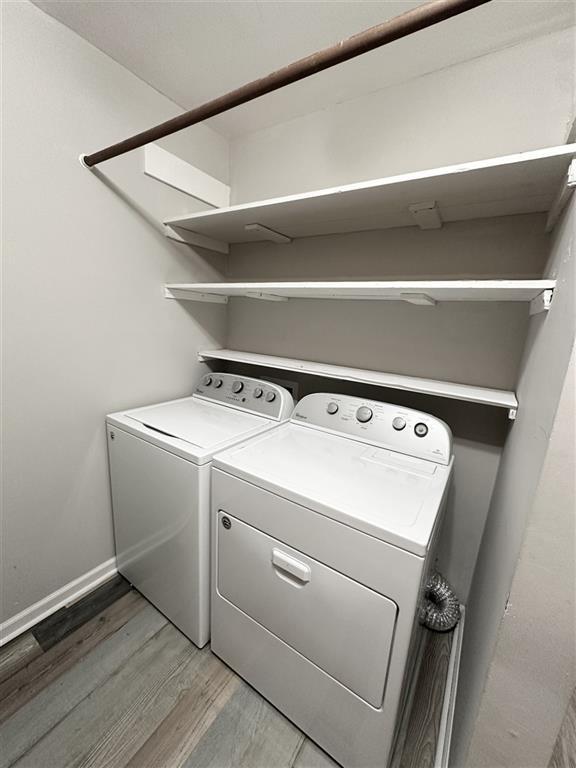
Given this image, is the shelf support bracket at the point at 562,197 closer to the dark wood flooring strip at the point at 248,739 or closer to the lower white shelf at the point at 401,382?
the lower white shelf at the point at 401,382

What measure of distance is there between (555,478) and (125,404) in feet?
5.33

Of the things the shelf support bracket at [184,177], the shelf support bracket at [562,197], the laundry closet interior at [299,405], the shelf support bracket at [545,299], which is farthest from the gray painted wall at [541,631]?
the shelf support bracket at [184,177]

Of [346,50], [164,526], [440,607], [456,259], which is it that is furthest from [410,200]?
[440,607]

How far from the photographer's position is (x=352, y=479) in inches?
40.4

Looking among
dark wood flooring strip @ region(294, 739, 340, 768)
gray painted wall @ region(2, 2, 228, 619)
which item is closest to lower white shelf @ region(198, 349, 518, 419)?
gray painted wall @ region(2, 2, 228, 619)

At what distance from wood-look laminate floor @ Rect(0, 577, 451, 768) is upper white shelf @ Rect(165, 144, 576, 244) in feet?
5.88

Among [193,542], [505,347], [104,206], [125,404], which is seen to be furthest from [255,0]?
[193,542]

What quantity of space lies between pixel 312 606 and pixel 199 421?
870 millimetres

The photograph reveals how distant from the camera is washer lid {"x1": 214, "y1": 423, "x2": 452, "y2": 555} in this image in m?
0.82

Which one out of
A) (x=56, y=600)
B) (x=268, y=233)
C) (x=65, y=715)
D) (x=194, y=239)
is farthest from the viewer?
(x=194, y=239)

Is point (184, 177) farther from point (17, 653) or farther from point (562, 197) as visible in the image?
point (17, 653)

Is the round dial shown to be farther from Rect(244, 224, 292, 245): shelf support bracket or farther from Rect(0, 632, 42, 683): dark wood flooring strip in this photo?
Rect(0, 632, 42, 683): dark wood flooring strip

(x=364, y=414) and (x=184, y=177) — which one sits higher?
(x=184, y=177)

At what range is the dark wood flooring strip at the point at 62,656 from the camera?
1.14m
